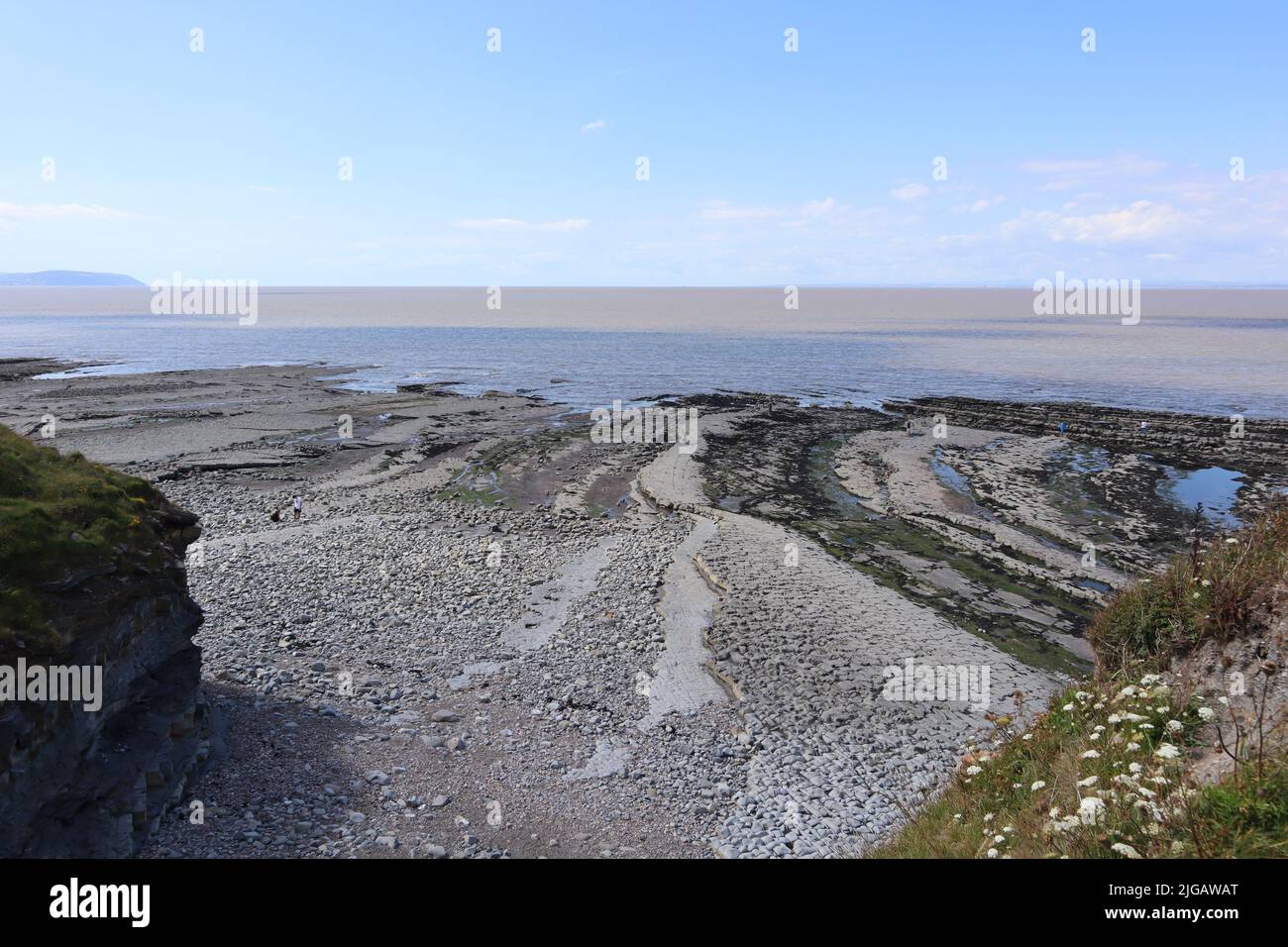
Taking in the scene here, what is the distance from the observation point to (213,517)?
95.0 ft

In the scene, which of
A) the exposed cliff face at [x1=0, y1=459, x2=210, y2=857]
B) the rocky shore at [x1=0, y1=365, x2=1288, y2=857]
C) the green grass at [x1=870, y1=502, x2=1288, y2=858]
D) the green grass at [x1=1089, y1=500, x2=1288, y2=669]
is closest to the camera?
the green grass at [x1=870, y1=502, x2=1288, y2=858]

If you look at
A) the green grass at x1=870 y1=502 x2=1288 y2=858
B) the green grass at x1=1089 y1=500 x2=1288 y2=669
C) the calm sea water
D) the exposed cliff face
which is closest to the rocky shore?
the exposed cliff face

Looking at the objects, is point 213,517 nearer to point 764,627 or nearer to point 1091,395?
point 764,627

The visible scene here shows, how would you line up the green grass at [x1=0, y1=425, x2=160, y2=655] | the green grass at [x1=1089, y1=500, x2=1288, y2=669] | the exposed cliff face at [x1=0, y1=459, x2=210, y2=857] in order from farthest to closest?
the green grass at [x1=0, y1=425, x2=160, y2=655]
the exposed cliff face at [x1=0, y1=459, x2=210, y2=857]
the green grass at [x1=1089, y1=500, x2=1288, y2=669]

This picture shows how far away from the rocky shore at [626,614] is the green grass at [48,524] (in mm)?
3624

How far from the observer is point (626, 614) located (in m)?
20.5

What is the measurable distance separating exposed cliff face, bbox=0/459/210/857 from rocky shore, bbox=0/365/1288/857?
0.73m

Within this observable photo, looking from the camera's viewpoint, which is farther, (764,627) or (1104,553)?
(1104,553)

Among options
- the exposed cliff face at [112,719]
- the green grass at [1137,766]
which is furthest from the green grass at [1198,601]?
the exposed cliff face at [112,719]

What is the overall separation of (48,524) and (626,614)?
13.1 meters

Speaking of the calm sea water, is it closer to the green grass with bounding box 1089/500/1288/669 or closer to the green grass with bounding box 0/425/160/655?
the green grass with bounding box 0/425/160/655

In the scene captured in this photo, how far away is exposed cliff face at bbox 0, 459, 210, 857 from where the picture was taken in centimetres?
884

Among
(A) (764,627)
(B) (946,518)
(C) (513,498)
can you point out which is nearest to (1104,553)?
(B) (946,518)
